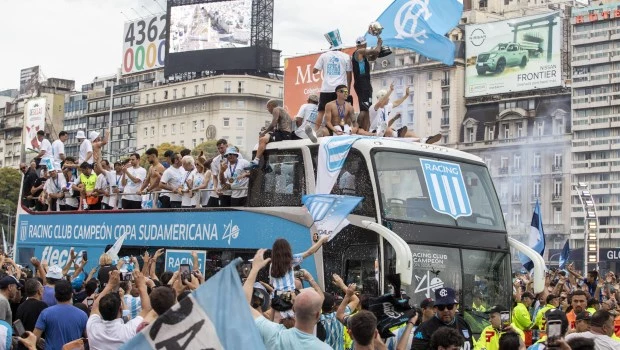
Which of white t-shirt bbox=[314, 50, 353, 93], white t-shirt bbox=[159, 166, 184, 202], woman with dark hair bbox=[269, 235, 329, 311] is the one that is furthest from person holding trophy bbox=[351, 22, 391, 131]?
woman with dark hair bbox=[269, 235, 329, 311]

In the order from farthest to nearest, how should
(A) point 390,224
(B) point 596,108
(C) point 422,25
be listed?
1. (B) point 596,108
2. (C) point 422,25
3. (A) point 390,224

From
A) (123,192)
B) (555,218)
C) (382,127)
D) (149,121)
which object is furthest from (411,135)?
(149,121)

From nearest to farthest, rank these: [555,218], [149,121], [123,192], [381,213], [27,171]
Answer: [381,213] < [123,192] < [27,171] < [555,218] < [149,121]

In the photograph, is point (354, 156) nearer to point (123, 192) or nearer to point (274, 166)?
point (274, 166)

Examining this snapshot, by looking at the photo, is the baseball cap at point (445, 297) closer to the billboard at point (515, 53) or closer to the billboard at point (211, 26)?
the billboard at point (515, 53)

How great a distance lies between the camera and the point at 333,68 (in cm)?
1683

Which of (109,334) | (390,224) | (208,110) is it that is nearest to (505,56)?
(208,110)

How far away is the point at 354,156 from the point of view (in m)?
14.9

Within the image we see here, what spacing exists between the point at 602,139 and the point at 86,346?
106666mm

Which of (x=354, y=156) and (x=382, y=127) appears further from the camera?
(x=382, y=127)

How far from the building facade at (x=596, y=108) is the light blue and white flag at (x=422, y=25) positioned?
308 ft

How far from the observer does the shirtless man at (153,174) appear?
18.7 m

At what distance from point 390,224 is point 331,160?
1123mm

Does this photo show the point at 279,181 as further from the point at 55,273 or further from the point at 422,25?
the point at 422,25
